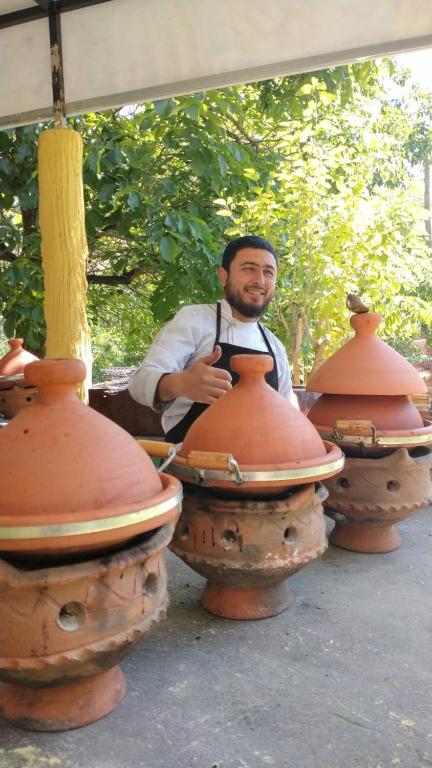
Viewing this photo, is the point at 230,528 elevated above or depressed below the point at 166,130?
below

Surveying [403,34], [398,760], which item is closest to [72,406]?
[398,760]

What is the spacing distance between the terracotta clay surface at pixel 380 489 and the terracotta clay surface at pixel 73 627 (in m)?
1.18

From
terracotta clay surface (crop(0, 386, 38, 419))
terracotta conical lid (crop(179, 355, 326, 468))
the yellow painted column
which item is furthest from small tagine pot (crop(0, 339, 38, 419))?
terracotta conical lid (crop(179, 355, 326, 468))

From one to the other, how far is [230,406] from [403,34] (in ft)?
6.83

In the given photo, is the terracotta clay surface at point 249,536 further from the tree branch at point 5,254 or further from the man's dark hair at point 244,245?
the tree branch at point 5,254

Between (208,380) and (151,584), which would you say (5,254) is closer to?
(208,380)

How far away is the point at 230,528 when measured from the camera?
1.90 metres

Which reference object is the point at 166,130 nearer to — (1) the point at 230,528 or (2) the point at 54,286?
(2) the point at 54,286

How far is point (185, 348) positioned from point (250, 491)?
1103mm

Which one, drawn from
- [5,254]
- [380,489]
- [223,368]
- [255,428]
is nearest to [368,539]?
[380,489]

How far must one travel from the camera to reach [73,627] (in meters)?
1.36

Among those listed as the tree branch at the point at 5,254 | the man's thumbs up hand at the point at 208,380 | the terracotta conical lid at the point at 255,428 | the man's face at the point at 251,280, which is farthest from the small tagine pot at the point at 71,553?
the tree branch at the point at 5,254

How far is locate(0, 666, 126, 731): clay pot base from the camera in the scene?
1.47 meters

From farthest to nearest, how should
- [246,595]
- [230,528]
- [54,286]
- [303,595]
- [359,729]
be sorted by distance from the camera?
[54,286]
[303,595]
[246,595]
[230,528]
[359,729]
